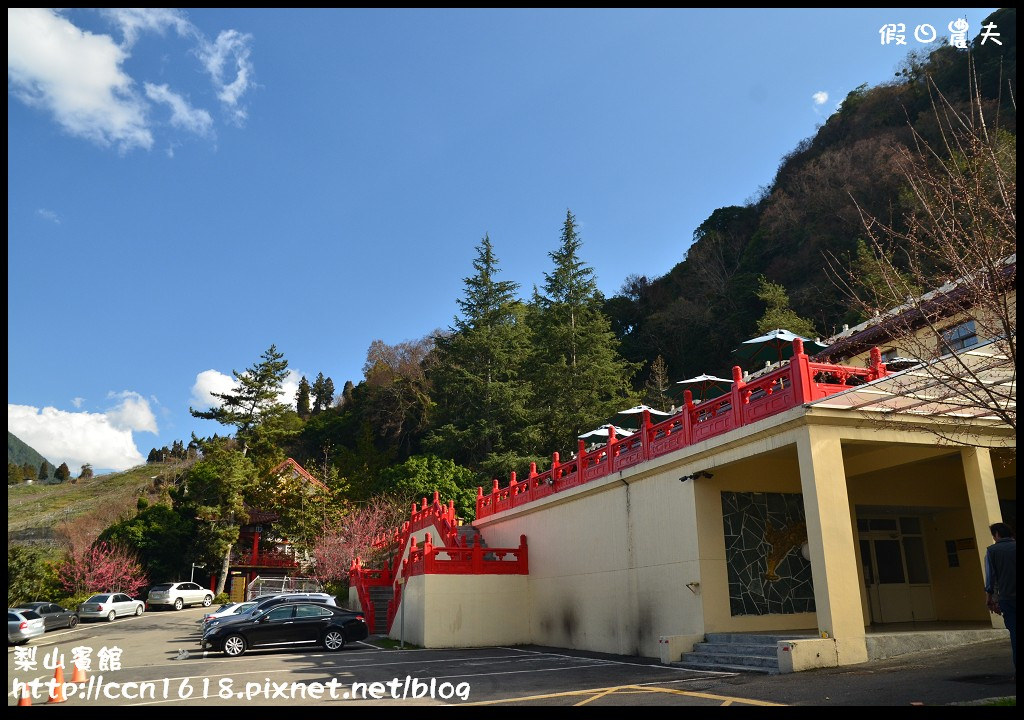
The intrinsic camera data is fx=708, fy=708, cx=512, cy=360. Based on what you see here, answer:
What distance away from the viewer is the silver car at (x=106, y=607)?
29750 mm

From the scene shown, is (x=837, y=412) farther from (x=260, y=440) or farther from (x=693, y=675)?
(x=260, y=440)

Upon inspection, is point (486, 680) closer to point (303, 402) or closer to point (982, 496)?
point (982, 496)

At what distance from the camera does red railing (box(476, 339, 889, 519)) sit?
11859 millimetres

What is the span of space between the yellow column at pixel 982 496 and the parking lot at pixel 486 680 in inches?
70.4

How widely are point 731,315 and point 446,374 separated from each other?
19.3 metres

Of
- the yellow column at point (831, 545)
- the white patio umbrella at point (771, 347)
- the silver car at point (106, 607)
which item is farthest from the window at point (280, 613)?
the silver car at point (106, 607)

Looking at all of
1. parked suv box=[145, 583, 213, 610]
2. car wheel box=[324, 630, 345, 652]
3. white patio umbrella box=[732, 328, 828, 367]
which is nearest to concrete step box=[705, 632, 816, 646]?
white patio umbrella box=[732, 328, 828, 367]

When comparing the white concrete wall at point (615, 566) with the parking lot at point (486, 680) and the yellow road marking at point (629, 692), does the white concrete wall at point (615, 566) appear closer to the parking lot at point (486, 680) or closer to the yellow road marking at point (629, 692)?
the parking lot at point (486, 680)

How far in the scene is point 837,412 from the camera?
11.8 m

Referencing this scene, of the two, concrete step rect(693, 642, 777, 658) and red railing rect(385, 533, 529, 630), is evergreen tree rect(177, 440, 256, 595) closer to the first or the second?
red railing rect(385, 533, 529, 630)

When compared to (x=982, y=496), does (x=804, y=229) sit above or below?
above

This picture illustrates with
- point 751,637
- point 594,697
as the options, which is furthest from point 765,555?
point 594,697

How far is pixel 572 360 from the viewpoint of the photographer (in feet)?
141

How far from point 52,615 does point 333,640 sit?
15.0 m
